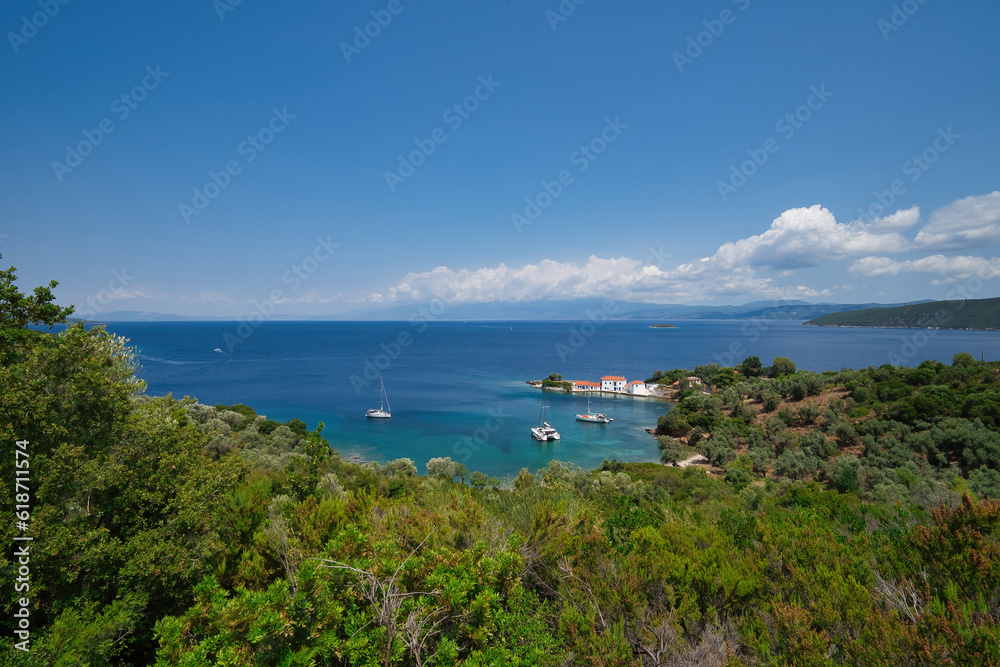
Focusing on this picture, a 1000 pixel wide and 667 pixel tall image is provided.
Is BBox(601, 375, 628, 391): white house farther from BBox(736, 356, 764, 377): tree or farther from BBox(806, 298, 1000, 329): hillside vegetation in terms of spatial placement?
BBox(806, 298, 1000, 329): hillside vegetation

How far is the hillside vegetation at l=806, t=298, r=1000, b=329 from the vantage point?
4825 inches

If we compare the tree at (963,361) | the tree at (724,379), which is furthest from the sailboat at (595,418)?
the tree at (963,361)

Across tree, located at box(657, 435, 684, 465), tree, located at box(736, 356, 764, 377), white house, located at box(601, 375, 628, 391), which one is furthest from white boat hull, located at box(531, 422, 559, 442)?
tree, located at box(736, 356, 764, 377)

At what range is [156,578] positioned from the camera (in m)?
4.76

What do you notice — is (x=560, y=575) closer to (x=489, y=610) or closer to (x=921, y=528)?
(x=489, y=610)

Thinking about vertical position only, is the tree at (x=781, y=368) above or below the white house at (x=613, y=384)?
above

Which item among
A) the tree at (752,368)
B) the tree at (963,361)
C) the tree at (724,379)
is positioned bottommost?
the tree at (724,379)

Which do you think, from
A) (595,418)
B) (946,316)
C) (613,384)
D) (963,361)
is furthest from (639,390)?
(946,316)

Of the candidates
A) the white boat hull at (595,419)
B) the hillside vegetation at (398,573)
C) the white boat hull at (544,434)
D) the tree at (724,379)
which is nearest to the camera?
the hillside vegetation at (398,573)

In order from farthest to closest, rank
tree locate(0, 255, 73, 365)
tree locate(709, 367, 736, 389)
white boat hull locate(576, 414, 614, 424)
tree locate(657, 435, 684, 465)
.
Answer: tree locate(709, 367, 736, 389) → white boat hull locate(576, 414, 614, 424) → tree locate(657, 435, 684, 465) → tree locate(0, 255, 73, 365)

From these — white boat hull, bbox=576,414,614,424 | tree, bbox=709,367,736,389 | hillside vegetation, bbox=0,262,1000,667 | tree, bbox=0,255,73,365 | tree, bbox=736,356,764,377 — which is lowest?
white boat hull, bbox=576,414,614,424

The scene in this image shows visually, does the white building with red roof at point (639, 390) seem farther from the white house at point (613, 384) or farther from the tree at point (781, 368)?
the tree at point (781, 368)

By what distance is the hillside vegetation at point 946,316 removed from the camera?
4825 inches

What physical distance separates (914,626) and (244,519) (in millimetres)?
7763
